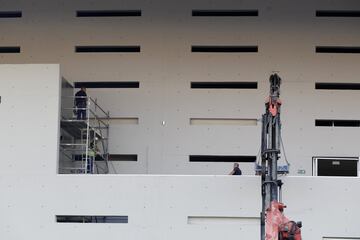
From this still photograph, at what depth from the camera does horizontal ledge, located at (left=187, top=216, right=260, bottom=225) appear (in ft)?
53.1

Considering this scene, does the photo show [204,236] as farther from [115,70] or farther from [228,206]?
[115,70]

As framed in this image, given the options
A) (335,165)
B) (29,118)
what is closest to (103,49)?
(29,118)

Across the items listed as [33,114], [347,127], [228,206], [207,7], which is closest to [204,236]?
[228,206]

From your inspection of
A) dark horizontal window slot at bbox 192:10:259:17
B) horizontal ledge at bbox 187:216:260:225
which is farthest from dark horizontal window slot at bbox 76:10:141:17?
horizontal ledge at bbox 187:216:260:225

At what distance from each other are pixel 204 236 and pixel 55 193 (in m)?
3.51

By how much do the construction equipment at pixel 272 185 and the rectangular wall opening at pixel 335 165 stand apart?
276 inches

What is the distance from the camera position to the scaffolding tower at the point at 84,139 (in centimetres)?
1842

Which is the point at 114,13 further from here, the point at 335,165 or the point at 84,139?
the point at 335,165

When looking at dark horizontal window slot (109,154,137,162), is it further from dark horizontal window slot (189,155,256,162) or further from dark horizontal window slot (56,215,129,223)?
dark horizontal window slot (56,215,129,223)

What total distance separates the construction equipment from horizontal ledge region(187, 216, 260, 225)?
2629mm

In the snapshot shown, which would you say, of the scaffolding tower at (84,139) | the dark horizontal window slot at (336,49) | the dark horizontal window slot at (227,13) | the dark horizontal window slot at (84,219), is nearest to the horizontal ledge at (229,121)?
the scaffolding tower at (84,139)

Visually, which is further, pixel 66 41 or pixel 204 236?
pixel 66 41

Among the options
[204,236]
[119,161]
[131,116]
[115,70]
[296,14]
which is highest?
[296,14]

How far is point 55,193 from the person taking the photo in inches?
645
